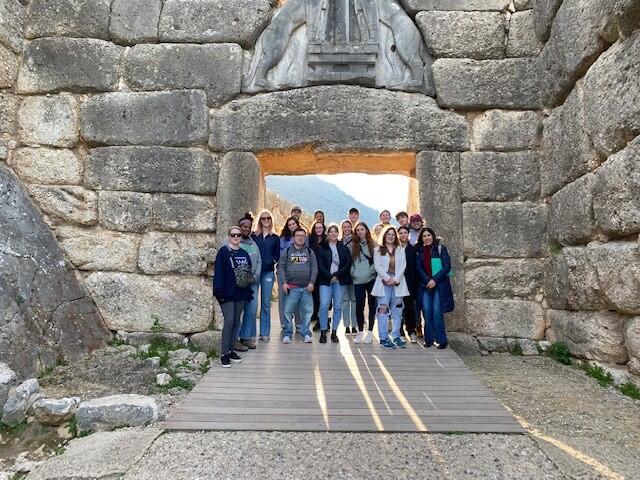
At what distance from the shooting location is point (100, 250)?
16.2 ft

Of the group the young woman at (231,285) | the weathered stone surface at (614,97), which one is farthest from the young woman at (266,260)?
the weathered stone surface at (614,97)

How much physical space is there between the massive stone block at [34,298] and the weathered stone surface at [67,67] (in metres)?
1.12

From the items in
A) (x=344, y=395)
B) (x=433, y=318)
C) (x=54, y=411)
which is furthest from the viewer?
(x=433, y=318)

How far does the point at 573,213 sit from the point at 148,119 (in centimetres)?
462

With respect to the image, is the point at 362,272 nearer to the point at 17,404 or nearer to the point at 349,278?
the point at 349,278

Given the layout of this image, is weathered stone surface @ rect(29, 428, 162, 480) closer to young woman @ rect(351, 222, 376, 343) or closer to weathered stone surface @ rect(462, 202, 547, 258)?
young woman @ rect(351, 222, 376, 343)

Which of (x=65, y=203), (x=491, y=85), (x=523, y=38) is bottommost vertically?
(x=65, y=203)

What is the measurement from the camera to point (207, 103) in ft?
16.6

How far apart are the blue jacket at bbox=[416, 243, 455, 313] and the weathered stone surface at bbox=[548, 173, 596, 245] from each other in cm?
118

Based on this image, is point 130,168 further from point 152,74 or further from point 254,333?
point 254,333

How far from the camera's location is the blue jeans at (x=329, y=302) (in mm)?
4625

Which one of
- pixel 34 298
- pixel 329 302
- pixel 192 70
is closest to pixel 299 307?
pixel 329 302

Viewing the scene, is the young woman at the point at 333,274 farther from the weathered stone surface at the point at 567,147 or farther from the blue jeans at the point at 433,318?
→ the weathered stone surface at the point at 567,147

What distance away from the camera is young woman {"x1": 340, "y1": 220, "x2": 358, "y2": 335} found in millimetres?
4750
